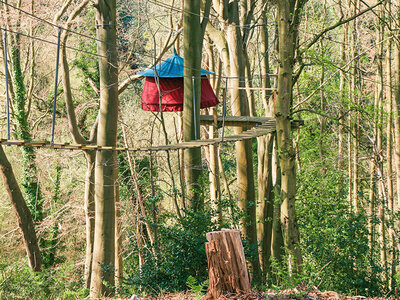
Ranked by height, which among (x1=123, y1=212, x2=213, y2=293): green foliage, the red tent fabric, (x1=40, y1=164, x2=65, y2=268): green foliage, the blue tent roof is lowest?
(x1=40, y1=164, x2=65, y2=268): green foliage

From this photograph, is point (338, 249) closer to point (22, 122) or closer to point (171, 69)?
point (171, 69)

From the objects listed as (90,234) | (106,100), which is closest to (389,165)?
(106,100)

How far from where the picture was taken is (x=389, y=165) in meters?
8.92

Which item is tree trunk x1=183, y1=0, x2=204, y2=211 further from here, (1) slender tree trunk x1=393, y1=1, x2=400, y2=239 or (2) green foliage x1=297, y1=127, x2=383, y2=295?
(1) slender tree trunk x1=393, y1=1, x2=400, y2=239

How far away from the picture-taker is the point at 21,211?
814 cm

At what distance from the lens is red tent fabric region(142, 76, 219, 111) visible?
22.5ft

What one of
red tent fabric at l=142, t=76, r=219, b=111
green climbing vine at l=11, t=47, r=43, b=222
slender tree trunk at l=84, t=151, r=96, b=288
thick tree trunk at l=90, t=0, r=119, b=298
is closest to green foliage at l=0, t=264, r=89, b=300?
slender tree trunk at l=84, t=151, r=96, b=288

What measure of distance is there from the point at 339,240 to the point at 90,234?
19.2 feet

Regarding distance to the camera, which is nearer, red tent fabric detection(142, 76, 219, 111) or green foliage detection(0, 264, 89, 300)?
green foliage detection(0, 264, 89, 300)

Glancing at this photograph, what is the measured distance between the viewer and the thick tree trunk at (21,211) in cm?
777

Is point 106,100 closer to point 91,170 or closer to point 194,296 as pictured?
point 91,170

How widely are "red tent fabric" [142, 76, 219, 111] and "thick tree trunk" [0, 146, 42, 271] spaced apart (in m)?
2.71

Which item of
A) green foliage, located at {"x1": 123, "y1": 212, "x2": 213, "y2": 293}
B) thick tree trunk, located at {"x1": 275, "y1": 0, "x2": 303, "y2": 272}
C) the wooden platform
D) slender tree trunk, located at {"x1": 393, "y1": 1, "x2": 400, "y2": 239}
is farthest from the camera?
slender tree trunk, located at {"x1": 393, "y1": 1, "x2": 400, "y2": 239}

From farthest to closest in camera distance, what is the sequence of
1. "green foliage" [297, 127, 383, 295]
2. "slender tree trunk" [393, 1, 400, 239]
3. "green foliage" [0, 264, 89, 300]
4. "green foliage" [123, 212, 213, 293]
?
"slender tree trunk" [393, 1, 400, 239] → "green foliage" [0, 264, 89, 300] → "green foliage" [297, 127, 383, 295] → "green foliage" [123, 212, 213, 293]
